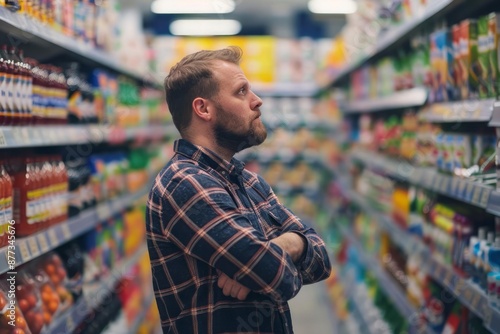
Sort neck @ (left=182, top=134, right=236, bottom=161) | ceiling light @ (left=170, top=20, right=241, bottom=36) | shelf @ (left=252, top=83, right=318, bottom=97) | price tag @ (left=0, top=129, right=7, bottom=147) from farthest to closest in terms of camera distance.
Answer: ceiling light @ (left=170, top=20, right=241, bottom=36) < shelf @ (left=252, top=83, right=318, bottom=97) < price tag @ (left=0, top=129, right=7, bottom=147) < neck @ (left=182, top=134, right=236, bottom=161)

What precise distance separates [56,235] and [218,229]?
1121 mm

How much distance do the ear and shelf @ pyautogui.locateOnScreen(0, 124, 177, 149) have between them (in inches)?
23.3

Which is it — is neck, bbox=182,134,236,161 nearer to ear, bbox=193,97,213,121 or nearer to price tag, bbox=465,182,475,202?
ear, bbox=193,97,213,121

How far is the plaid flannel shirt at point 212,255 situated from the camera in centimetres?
170

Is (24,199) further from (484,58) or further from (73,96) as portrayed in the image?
(484,58)

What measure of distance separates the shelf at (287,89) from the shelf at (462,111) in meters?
6.03

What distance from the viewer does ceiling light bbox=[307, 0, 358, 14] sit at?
31.2 feet

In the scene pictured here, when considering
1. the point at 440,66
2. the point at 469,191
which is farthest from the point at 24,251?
the point at 440,66

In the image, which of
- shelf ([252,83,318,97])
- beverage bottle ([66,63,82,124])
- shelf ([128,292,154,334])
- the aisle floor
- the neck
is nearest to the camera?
the neck

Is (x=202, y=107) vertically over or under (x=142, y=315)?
over

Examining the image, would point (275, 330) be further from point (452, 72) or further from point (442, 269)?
point (452, 72)

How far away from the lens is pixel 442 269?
2.82m

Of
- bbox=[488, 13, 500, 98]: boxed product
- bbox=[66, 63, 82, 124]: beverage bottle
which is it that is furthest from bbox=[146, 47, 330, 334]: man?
bbox=[66, 63, 82, 124]: beverage bottle

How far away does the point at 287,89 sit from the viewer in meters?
9.33
